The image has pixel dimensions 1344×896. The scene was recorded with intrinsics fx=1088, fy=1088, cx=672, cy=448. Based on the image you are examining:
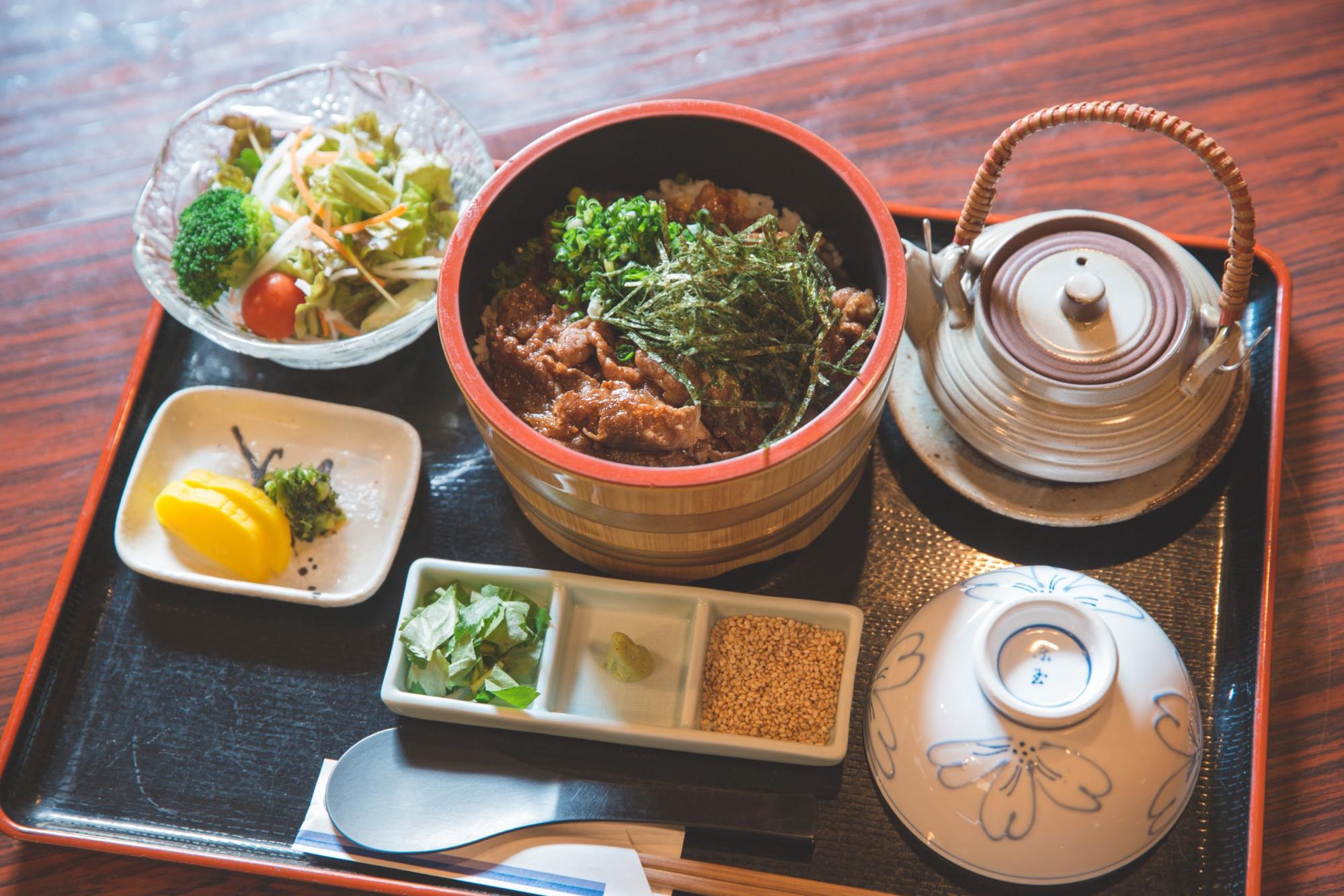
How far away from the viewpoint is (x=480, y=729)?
196cm

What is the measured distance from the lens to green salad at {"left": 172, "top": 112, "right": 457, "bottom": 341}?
219cm

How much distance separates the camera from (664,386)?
5.97 feet

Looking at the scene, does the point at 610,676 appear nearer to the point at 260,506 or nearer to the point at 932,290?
the point at 260,506

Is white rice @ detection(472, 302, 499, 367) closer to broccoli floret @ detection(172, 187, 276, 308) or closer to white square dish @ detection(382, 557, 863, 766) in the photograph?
white square dish @ detection(382, 557, 863, 766)

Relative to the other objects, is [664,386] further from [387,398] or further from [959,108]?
[959,108]

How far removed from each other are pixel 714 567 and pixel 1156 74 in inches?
65.3

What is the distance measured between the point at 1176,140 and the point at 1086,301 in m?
0.29

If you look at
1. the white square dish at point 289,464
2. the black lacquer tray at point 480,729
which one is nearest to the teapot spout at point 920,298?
the black lacquer tray at point 480,729

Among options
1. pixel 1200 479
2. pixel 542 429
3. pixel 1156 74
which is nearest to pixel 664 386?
pixel 542 429

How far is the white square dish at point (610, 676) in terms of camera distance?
6.08 ft

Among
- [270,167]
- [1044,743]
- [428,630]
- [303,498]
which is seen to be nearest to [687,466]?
[428,630]

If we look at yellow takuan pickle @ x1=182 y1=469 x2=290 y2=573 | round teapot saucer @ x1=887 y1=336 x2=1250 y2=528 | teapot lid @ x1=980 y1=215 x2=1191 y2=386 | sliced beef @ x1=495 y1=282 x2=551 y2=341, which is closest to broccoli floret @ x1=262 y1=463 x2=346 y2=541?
yellow takuan pickle @ x1=182 y1=469 x2=290 y2=573

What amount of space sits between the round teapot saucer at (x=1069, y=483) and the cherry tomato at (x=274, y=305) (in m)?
1.22

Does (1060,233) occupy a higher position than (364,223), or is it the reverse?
(1060,233)
